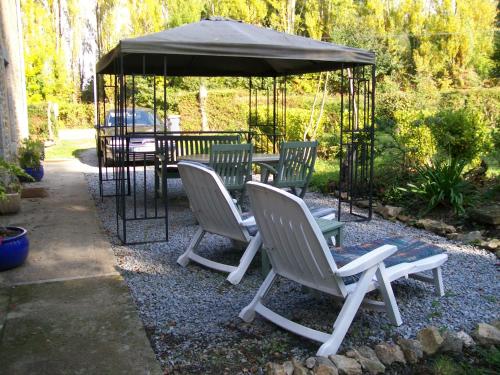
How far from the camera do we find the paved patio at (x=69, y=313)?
289 centimetres

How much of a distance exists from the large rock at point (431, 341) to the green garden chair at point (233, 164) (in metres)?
3.71

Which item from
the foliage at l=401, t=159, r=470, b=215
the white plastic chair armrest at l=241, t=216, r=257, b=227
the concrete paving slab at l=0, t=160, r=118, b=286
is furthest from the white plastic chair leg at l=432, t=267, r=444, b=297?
the foliage at l=401, t=159, r=470, b=215

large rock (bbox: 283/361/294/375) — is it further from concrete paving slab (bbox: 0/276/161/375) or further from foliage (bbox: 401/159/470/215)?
foliage (bbox: 401/159/470/215)

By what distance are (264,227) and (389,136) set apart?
6511 millimetres

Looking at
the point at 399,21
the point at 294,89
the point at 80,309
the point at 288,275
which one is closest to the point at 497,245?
the point at 288,275

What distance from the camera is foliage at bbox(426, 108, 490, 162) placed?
7.80m

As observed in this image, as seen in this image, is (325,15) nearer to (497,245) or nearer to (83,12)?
(83,12)

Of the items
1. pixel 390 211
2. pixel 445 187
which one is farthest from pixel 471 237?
pixel 390 211

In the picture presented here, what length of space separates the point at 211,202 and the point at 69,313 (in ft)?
4.65

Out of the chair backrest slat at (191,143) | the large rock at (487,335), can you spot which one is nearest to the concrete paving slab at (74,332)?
the large rock at (487,335)

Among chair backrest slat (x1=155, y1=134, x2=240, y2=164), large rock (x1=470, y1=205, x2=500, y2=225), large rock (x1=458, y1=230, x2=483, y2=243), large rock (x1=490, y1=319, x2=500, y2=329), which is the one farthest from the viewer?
chair backrest slat (x1=155, y1=134, x2=240, y2=164)

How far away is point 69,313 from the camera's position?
3588mm

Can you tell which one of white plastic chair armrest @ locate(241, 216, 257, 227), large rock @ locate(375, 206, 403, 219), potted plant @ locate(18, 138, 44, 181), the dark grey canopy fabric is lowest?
large rock @ locate(375, 206, 403, 219)

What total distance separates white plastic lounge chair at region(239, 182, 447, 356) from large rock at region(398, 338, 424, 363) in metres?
0.32
